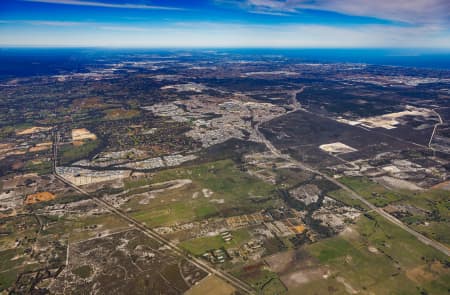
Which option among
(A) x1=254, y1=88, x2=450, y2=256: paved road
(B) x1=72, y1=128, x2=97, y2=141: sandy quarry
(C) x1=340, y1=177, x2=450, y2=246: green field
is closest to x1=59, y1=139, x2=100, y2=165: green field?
(B) x1=72, y1=128, x2=97, y2=141: sandy quarry

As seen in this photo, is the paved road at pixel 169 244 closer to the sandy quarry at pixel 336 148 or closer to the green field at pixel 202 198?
the green field at pixel 202 198

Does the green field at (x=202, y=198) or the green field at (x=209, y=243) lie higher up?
the green field at (x=202, y=198)

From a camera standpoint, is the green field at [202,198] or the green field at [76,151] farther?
the green field at [76,151]

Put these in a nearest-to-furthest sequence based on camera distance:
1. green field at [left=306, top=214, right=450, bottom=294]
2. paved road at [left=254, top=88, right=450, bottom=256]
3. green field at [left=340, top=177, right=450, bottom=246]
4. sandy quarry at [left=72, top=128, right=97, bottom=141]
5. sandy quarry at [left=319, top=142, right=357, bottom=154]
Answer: green field at [left=306, top=214, right=450, bottom=294], paved road at [left=254, top=88, right=450, bottom=256], green field at [left=340, top=177, right=450, bottom=246], sandy quarry at [left=319, top=142, right=357, bottom=154], sandy quarry at [left=72, top=128, right=97, bottom=141]

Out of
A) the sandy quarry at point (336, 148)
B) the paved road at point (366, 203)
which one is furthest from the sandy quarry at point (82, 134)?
the sandy quarry at point (336, 148)

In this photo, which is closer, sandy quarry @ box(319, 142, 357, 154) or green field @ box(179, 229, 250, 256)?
green field @ box(179, 229, 250, 256)

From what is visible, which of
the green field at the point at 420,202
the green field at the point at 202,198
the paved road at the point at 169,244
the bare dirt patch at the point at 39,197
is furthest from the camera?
the bare dirt patch at the point at 39,197

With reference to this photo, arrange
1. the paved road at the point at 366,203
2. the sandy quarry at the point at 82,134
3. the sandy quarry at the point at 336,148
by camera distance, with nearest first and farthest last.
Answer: the paved road at the point at 366,203 < the sandy quarry at the point at 336,148 < the sandy quarry at the point at 82,134

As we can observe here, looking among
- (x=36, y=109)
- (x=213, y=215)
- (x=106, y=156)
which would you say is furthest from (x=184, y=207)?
(x=36, y=109)

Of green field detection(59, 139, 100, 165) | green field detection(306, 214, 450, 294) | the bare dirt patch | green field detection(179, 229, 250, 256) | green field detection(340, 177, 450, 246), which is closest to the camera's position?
green field detection(306, 214, 450, 294)

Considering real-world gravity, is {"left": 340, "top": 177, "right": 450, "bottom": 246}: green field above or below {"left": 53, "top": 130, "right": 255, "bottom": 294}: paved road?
above

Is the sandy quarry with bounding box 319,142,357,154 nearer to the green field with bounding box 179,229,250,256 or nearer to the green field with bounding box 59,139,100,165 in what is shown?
the green field with bounding box 179,229,250,256
